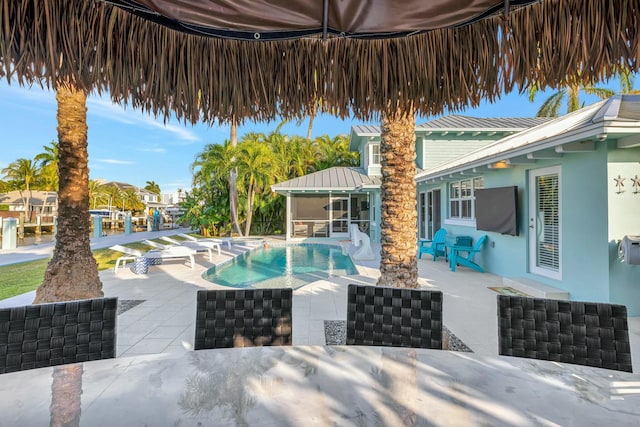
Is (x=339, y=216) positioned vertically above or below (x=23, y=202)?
below

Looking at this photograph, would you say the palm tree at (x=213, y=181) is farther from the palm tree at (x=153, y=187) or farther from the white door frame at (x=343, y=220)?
the palm tree at (x=153, y=187)

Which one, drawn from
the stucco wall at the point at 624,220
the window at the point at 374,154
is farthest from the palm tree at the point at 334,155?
the stucco wall at the point at 624,220

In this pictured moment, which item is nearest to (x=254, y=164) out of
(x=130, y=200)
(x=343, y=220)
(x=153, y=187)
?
(x=343, y=220)

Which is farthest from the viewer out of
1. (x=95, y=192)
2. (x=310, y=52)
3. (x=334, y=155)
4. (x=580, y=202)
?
(x=95, y=192)

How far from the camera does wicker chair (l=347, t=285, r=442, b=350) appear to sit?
7.93 ft

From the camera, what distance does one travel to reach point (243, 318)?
2.47 meters

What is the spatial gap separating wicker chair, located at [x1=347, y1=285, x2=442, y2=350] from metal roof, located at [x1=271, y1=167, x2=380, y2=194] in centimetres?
1361

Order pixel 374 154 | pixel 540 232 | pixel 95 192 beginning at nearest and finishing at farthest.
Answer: pixel 540 232 → pixel 374 154 → pixel 95 192

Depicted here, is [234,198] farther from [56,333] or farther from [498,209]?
[56,333]

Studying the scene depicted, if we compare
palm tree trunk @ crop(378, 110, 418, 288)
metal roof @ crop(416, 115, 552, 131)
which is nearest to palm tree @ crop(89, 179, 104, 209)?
metal roof @ crop(416, 115, 552, 131)

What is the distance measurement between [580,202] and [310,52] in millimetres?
6072

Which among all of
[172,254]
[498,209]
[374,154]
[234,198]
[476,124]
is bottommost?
[172,254]

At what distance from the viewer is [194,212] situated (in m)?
22.7

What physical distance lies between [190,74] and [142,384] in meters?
1.95
